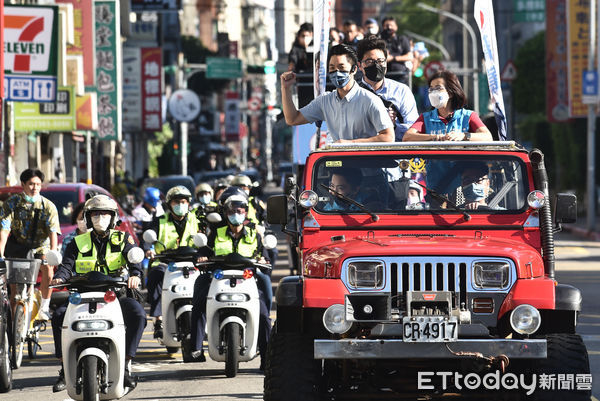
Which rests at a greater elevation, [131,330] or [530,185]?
[530,185]

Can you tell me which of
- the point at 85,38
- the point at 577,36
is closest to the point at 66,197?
the point at 85,38

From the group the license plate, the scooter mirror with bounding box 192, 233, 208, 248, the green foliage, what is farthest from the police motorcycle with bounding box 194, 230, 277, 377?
the green foliage

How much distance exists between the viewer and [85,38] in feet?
115

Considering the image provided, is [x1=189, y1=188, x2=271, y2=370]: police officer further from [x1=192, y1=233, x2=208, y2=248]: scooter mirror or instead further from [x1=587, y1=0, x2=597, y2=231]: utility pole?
[x1=587, y1=0, x2=597, y2=231]: utility pole

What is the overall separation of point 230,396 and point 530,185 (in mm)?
3138

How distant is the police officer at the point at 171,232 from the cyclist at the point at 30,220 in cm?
118

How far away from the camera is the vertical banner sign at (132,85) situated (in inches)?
2041

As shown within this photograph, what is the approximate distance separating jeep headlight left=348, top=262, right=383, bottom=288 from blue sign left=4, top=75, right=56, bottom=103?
17.2 meters

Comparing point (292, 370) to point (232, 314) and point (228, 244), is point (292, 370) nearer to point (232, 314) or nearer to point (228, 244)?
point (232, 314)

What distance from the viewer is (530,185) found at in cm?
954

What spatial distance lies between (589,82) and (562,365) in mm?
31071

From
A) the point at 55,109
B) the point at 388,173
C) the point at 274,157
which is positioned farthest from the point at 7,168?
the point at 274,157

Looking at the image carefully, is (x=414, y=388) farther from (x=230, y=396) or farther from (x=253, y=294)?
(x=253, y=294)

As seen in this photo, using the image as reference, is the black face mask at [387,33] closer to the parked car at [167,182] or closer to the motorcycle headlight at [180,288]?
the motorcycle headlight at [180,288]
